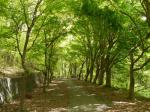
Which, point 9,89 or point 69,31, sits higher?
point 69,31

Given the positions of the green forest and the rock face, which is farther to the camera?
the rock face

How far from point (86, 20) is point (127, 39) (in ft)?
21.7

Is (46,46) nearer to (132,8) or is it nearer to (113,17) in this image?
(113,17)

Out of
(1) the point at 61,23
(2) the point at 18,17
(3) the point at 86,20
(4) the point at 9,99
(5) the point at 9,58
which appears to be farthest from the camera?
(5) the point at 9,58

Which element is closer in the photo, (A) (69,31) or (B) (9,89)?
(B) (9,89)

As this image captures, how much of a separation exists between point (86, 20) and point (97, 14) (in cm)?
603

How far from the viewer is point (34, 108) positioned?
19.6m

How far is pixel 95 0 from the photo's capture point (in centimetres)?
2380

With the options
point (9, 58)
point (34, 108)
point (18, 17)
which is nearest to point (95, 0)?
point (18, 17)

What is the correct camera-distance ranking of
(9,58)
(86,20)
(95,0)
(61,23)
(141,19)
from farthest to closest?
1. (9,58)
2. (86,20)
3. (61,23)
4. (141,19)
5. (95,0)

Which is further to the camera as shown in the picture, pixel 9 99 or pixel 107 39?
pixel 107 39

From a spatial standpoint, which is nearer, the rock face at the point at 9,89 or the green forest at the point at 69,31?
the green forest at the point at 69,31

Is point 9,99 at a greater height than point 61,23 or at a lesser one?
lesser

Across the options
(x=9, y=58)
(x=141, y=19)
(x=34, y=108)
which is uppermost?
(x=141, y=19)
